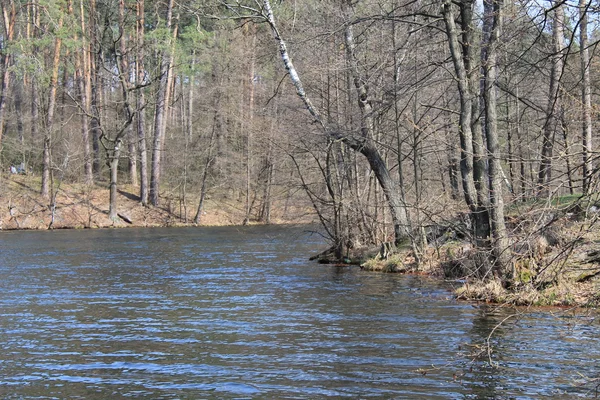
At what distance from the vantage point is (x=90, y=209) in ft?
123

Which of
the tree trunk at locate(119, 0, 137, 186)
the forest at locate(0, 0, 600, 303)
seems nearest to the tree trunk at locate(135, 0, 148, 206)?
the forest at locate(0, 0, 600, 303)

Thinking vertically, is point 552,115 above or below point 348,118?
below

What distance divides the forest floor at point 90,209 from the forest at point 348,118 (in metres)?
0.48

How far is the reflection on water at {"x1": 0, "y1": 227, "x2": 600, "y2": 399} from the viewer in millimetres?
7688

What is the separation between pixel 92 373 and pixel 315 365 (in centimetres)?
285

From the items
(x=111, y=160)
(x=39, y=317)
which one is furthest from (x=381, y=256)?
(x=111, y=160)

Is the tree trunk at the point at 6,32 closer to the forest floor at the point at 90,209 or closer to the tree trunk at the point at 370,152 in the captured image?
the forest floor at the point at 90,209

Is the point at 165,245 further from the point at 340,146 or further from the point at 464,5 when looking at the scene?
the point at 464,5

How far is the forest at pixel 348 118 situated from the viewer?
963 cm

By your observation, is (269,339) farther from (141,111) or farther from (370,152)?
(141,111)

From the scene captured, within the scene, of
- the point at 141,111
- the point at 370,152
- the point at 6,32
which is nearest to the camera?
the point at 370,152

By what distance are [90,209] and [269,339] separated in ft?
97.7

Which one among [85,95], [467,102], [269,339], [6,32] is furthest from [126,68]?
[269,339]

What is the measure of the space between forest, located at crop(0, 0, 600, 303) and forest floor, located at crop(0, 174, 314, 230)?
48 centimetres
